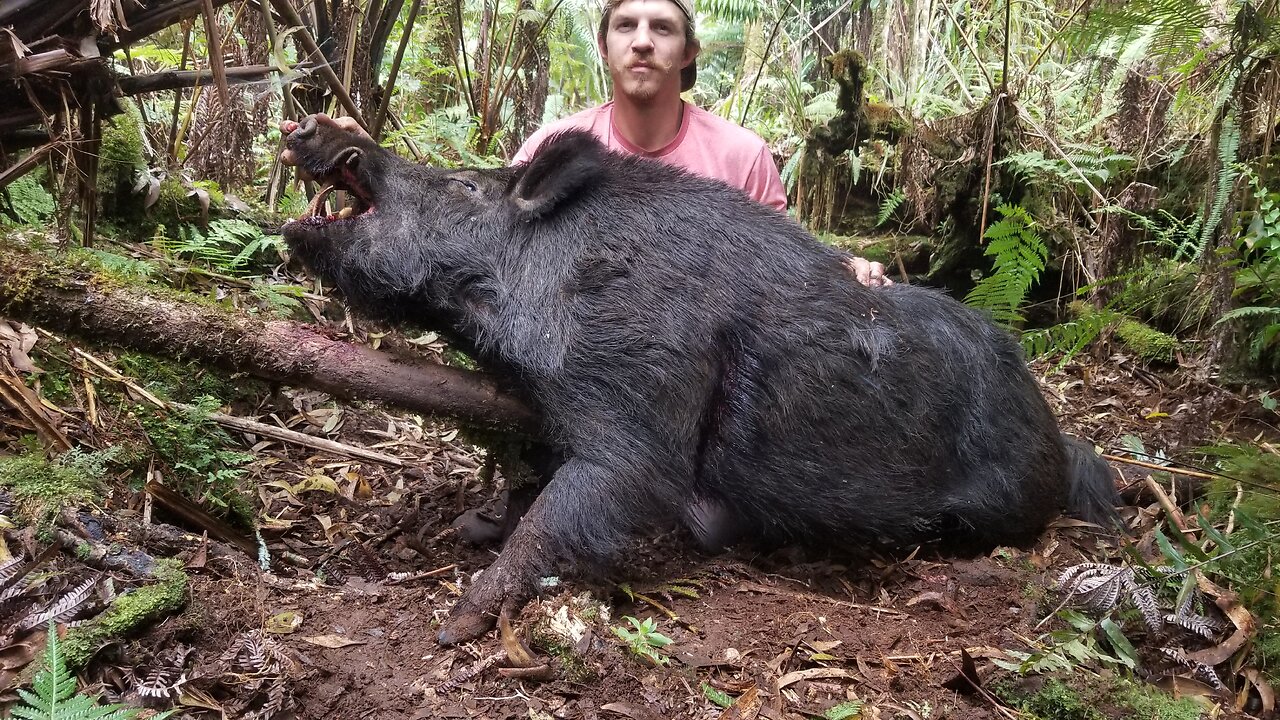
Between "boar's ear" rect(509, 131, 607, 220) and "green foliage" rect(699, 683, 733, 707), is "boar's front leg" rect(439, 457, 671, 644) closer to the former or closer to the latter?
"green foliage" rect(699, 683, 733, 707)

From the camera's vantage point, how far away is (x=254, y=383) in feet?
14.9

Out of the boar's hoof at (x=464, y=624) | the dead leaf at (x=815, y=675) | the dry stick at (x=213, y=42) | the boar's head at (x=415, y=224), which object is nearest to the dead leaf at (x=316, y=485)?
the boar's head at (x=415, y=224)

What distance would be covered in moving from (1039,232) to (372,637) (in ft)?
19.0

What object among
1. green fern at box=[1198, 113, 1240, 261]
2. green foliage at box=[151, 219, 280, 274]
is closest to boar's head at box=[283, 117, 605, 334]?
green foliage at box=[151, 219, 280, 274]

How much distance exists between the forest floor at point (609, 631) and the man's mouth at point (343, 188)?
0.95 metres

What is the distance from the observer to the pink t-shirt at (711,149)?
5.07 meters

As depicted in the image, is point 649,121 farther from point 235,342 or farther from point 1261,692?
point 1261,692

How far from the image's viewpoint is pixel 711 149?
5.17 m

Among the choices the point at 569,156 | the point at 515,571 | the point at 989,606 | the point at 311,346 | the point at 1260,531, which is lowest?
the point at 989,606

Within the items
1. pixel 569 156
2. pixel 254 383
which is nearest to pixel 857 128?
pixel 569 156

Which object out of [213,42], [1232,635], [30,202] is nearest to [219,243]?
[30,202]

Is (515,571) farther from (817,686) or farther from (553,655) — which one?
(817,686)

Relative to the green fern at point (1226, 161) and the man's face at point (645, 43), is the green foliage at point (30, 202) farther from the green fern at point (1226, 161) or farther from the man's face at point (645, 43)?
the green fern at point (1226, 161)

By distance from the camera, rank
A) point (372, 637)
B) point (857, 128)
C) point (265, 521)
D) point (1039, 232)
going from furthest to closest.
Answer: point (857, 128) < point (1039, 232) < point (265, 521) < point (372, 637)
